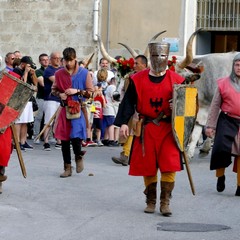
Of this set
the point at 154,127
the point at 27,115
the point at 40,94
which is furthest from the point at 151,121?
the point at 40,94

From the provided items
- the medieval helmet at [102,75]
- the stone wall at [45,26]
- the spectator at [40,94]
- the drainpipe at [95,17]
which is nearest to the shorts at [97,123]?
the medieval helmet at [102,75]

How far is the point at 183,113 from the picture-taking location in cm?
1054

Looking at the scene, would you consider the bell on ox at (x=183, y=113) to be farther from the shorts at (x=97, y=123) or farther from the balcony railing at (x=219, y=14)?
the balcony railing at (x=219, y=14)

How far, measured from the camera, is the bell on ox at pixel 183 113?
10328 mm

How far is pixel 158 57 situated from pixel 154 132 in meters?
0.77

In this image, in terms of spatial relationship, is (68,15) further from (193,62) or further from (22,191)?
(22,191)

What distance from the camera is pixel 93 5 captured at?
85.4ft

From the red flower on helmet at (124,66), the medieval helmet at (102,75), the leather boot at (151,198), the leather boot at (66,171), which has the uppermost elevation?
the red flower on helmet at (124,66)

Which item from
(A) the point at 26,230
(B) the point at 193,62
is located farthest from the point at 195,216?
(B) the point at 193,62

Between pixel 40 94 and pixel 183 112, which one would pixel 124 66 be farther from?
pixel 183 112

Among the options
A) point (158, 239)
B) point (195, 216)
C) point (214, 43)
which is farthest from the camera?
point (214, 43)

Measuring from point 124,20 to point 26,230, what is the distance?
17.0 metres

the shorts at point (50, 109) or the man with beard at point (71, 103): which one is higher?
the man with beard at point (71, 103)

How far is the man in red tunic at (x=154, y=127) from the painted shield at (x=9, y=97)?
4.50ft
